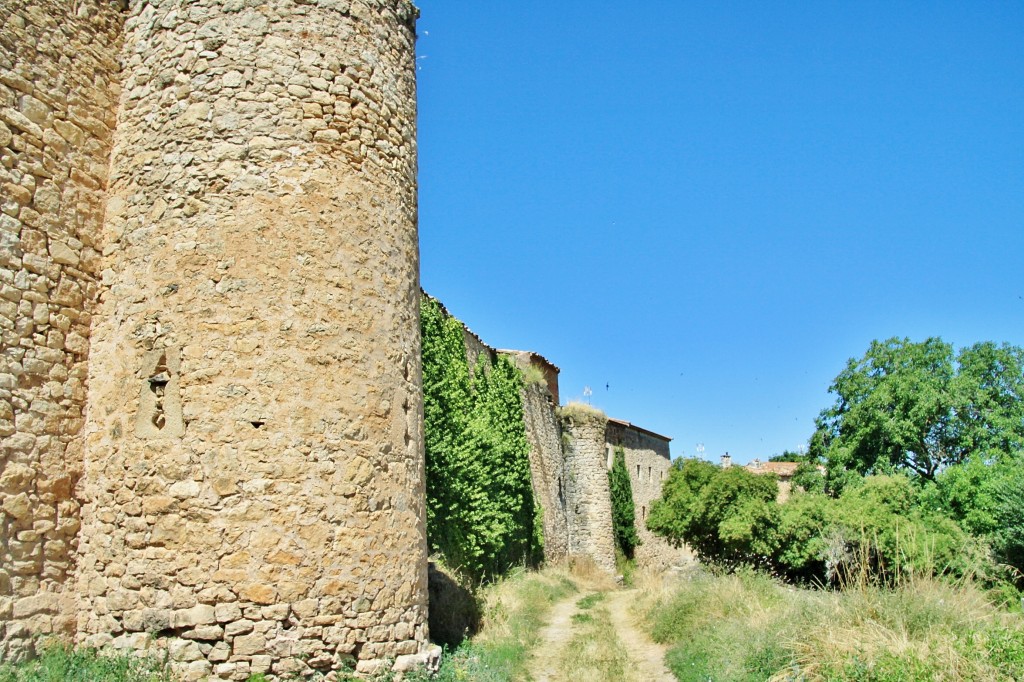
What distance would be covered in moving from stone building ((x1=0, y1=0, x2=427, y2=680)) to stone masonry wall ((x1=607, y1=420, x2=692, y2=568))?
2701cm

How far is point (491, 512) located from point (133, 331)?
9.35 metres

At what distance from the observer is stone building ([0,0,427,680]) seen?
6270mm

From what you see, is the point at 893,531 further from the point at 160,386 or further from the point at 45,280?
the point at 45,280

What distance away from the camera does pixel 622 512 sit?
31.8m

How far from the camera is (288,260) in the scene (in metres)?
6.88

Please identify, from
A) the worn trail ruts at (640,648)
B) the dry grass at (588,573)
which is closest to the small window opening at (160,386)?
the worn trail ruts at (640,648)

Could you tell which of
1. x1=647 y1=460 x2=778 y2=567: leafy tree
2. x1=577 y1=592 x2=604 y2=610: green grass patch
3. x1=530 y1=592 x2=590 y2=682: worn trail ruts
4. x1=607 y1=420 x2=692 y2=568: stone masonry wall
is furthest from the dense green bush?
x1=607 y1=420 x2=692 y2=568: stone masonry wall

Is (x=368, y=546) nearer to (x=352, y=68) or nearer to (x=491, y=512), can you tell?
(x=352, y=68)

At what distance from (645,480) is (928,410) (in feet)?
42.4

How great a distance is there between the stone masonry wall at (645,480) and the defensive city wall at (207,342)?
2701 cm

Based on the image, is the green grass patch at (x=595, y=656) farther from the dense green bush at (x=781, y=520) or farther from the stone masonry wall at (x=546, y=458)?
the stone masonry wall at (x=546, y=458)

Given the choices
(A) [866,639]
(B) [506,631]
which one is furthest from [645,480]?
(A) [866,639]

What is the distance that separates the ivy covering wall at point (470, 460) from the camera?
13852 millimetres

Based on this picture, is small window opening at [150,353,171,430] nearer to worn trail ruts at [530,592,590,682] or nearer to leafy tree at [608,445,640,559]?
worn trail ruts at [530,592,590,682]
